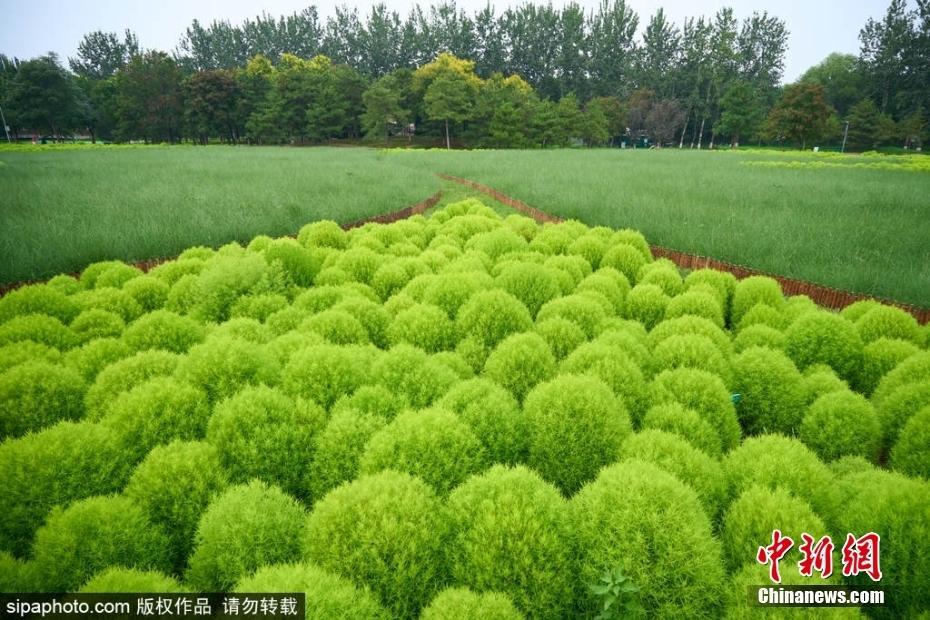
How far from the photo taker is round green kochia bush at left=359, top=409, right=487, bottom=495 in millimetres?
3027

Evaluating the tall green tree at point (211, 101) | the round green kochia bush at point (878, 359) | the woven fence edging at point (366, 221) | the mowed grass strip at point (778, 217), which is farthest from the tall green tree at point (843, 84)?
the round green kochia bush at point (878, 359)

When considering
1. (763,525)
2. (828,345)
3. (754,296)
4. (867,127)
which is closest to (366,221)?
(754,296)

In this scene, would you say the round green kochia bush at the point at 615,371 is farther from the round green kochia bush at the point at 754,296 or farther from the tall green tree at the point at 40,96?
the tall green tree at the point at 40,96

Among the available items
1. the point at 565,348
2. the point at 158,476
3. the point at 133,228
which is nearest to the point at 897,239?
the point at 565,348

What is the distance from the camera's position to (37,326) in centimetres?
491

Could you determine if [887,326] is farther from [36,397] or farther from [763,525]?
[36,397]

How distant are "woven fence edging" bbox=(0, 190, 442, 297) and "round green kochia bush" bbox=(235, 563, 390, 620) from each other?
8511mm

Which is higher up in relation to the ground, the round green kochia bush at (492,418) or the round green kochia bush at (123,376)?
the round green kochia bush at (123,376)

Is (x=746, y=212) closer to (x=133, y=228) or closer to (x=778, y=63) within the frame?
(x=133, y=228)

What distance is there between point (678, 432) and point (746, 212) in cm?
1264

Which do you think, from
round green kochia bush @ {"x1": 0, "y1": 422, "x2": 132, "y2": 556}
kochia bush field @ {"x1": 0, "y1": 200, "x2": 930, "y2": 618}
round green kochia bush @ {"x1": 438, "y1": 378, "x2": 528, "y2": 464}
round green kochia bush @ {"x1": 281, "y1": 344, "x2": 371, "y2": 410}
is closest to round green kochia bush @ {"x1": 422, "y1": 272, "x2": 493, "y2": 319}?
kochia bush field @ {"x1": 0, "y1": 200, "x2": 930, "y2": 618}

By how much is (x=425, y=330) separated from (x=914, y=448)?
4250mm

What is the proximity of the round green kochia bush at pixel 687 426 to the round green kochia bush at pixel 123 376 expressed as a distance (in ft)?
13.3

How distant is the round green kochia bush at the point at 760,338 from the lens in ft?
17.5
